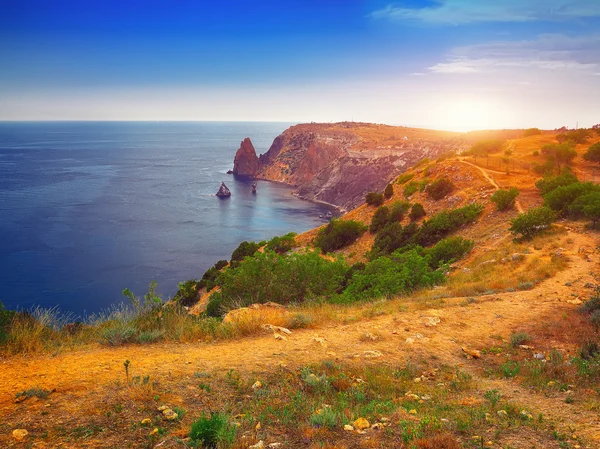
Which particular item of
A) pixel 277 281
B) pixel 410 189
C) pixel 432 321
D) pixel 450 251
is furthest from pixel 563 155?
pixel 432 321

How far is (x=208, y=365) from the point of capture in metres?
7.19

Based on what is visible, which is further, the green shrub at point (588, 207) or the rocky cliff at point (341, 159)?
the rocky cliff at point (341, 159)

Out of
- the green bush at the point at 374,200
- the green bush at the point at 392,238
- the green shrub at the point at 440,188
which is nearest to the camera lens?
the green bush at the point at 392,238

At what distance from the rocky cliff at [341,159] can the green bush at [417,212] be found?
5355 centimetres

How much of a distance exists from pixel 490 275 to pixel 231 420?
513 inches

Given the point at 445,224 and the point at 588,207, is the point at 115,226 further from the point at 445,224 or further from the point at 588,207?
the point at 588,207

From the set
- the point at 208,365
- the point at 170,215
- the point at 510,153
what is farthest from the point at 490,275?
the point at 170,215

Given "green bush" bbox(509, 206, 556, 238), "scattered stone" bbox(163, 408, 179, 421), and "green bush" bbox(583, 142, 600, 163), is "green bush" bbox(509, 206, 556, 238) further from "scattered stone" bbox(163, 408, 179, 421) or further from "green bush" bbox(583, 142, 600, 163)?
"scattered stone" bbox(163, 408, 179, 421)

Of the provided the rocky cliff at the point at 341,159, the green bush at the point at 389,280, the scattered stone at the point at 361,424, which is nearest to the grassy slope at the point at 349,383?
the scattered stone at the point at 361,424

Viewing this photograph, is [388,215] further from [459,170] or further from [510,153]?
[510,153]

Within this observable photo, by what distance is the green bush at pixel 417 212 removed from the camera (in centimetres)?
3197

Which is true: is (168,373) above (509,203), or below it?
below

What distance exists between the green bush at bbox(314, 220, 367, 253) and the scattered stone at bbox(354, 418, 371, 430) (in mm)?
28351

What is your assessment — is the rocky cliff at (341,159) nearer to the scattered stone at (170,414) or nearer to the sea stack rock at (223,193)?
the sea stack rock at (223,193)
